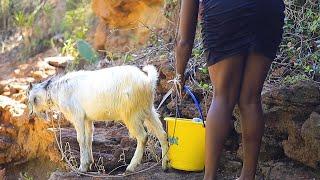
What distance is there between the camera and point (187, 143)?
13.8ft

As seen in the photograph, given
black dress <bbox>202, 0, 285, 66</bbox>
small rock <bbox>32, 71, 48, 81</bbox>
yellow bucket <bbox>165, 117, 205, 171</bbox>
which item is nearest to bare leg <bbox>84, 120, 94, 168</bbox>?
yellow bucket <bbox>165, 117, 205, 171</bbox>

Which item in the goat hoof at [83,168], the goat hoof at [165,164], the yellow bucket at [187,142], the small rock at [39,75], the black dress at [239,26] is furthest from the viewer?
the small rock at [39,75]

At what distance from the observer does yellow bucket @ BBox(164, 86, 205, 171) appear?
13.6ft

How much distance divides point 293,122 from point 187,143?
824mm

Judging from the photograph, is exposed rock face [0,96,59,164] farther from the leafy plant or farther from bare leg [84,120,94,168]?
bare leg [84,120,94,168]

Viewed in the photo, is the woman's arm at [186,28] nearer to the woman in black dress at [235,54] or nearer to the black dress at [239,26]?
the woman in black dress at [235,54]

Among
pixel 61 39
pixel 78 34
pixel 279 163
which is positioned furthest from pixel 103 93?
pixel 61 39

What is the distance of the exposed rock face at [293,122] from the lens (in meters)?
3.85

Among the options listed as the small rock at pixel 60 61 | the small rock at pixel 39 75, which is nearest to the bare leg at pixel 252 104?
the small rock at pixel 39 75

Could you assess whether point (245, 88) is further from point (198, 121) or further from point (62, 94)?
point (62, 94)

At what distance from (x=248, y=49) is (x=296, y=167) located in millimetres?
1239

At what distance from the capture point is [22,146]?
7.40m

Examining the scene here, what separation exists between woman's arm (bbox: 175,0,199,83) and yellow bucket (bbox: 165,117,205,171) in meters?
0.78

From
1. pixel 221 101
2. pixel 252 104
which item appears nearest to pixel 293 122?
pixel 252 104
